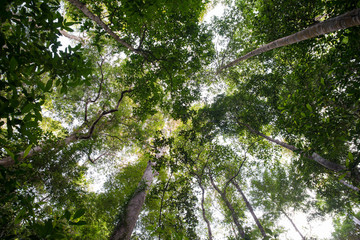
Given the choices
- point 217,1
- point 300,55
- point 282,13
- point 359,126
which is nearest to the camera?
point 359,126

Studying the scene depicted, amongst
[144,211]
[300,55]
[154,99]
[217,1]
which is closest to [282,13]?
[300,55]

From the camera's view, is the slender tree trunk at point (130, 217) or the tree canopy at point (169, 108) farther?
the slender tree trunk at point (130, 217)

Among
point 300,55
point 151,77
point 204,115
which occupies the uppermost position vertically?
point 204,115

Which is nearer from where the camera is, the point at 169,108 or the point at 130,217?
the point at 169,108

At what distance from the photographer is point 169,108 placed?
5.37m

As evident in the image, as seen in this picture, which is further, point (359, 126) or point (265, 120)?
point (265, 120)

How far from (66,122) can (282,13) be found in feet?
38.7

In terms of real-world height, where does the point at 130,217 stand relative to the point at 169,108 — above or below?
below

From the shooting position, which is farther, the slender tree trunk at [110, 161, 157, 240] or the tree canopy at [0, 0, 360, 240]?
the slender tree trunk at [110, 161, 157, 240]

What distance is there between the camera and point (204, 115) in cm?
919

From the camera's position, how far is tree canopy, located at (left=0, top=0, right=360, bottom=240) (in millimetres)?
1646

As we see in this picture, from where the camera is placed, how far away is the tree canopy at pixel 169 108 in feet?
5.40

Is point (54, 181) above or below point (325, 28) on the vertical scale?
below

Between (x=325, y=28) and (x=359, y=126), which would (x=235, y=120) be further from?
(x=359, y=126)
